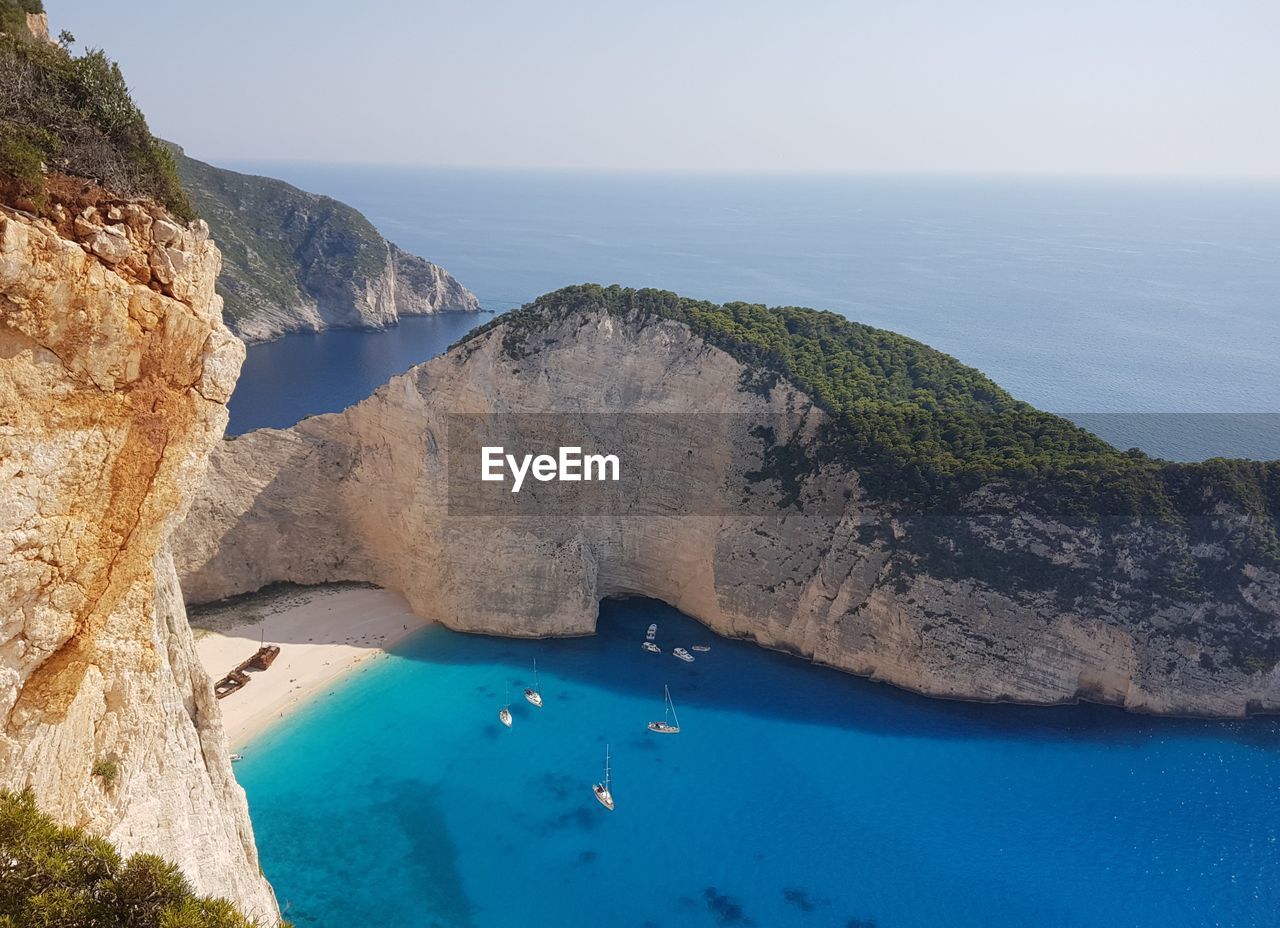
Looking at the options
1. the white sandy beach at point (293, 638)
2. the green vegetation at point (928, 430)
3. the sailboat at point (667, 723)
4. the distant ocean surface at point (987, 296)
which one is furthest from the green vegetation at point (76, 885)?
the distant ocean surface at point (987, 296)

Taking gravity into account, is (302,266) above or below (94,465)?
above

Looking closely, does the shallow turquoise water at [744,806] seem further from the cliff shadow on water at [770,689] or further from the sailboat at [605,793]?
the sailboat at [605,793]

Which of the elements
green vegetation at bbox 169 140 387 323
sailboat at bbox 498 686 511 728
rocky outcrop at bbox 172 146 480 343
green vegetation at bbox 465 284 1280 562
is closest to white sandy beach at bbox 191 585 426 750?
sailboat at bbox 498 686 511 728

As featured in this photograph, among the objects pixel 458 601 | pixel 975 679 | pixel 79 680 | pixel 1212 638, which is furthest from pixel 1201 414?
pixel 79 680

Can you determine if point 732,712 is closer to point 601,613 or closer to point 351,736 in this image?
point 601,613

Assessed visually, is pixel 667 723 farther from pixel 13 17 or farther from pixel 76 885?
pixel 13 17

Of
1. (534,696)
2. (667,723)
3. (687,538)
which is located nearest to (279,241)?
(687,538)

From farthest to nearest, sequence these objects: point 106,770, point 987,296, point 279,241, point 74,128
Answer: point 987,296
point 279,241
point 106,770
point 74,128

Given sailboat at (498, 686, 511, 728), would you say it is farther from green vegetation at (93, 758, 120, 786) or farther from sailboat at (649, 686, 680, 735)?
green vegetation at (93, 758, 120, 786)
